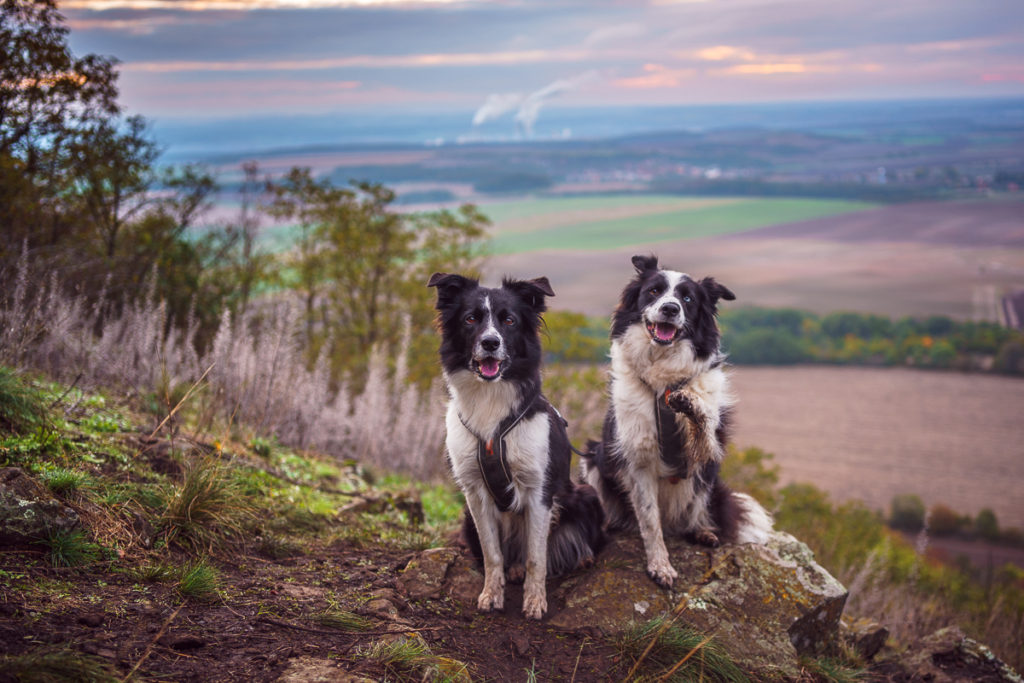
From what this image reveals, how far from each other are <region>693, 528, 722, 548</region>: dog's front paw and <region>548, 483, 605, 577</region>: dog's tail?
2.61ft

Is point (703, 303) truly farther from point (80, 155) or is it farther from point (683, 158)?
point (683, 158)

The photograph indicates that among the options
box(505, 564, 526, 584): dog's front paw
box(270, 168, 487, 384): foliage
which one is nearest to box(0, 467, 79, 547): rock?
box(505, 564, 526, 584): dog's front paw

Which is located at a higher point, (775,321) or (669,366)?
(669,366)

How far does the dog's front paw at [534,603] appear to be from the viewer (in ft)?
14.2

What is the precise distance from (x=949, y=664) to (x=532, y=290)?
4.48 metres

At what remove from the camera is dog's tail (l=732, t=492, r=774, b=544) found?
16.8 ft

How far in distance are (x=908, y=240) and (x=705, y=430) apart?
103799mm

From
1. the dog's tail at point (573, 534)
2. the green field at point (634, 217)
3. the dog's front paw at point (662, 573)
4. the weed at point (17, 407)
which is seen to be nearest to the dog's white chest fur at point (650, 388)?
the dog's tail at point (573, 534)

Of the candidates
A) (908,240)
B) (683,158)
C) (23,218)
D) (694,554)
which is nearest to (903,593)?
(694,554)

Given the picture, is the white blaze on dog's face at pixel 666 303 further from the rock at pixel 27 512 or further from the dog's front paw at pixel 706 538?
the rock at pixel 27 512

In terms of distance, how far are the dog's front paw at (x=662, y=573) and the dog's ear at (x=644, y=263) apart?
2.05m

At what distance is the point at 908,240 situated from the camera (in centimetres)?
9262

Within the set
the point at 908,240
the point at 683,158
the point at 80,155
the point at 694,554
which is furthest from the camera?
the point at 683,158

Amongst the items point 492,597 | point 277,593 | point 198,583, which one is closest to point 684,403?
point 492,597
